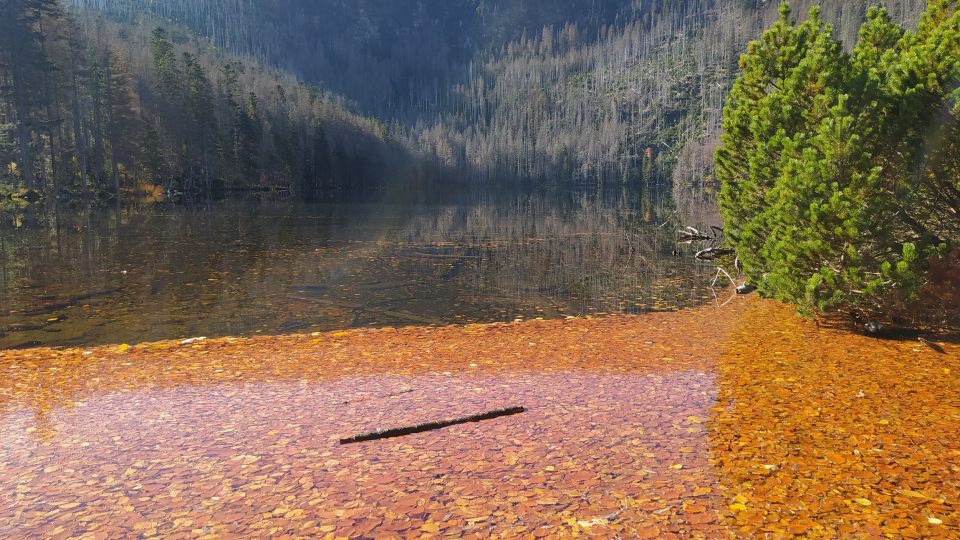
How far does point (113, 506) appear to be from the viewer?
5777mm

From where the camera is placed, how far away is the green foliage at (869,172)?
10.4 meters

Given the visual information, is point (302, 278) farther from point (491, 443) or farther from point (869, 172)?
point (869, 172)

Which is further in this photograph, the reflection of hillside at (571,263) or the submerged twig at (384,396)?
the reflection of hillside at (571,263)

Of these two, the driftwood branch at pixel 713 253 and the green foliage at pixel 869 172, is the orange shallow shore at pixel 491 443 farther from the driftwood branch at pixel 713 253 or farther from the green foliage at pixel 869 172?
the driftwood branch at pixel 713 253

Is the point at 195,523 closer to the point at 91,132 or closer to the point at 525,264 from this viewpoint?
the point at 525,264

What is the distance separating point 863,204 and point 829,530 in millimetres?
7312

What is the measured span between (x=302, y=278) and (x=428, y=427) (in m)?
16.3

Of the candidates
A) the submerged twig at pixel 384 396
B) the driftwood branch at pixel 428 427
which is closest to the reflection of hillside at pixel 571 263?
the submerged twig at pixel 384 396

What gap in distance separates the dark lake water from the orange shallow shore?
4144 mm

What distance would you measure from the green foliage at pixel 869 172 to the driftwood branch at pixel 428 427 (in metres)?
6.88

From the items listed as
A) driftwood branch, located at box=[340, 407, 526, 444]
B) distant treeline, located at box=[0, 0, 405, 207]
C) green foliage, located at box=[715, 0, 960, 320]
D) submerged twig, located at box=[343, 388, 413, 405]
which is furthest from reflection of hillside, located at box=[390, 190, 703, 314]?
distant treeline, located at box=[0, 0, 405, 207]

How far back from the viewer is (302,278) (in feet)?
74.3

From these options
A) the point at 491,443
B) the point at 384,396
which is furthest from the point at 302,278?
the point at 491,443

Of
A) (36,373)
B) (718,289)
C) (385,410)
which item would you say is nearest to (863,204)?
(385,410)
